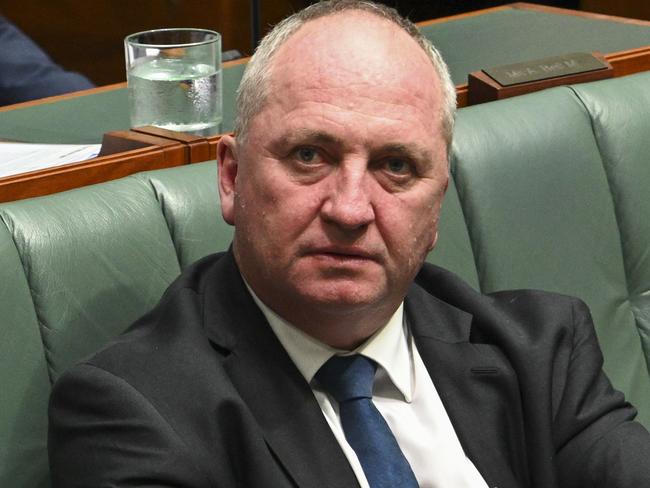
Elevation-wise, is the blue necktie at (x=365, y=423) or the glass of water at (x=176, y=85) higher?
the glass of water at (x=176, y=85)

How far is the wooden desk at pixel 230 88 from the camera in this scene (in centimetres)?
148

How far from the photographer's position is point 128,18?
14.5ft

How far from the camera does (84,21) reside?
4.38 m

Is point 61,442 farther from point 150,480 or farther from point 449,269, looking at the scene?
point 449,269

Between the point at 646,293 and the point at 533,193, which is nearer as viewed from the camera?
the point at 533,193

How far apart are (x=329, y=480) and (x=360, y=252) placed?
220 millimetres

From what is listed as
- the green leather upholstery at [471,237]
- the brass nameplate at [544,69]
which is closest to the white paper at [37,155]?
the green leather upholstery at [471,237]

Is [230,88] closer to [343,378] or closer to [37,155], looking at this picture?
[37,155]

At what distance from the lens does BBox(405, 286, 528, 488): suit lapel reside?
4.31 feet

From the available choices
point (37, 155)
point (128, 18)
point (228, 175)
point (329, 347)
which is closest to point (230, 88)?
point (37, 155)

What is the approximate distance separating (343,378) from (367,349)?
0.04 m

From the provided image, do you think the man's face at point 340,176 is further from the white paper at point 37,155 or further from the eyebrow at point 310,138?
the white paper at point 37,155

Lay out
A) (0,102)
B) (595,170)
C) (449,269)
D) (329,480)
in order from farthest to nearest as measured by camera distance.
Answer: (0,102)
(595,170)
(449,269)
(329,480)

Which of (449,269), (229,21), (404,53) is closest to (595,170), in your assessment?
(449,269)
